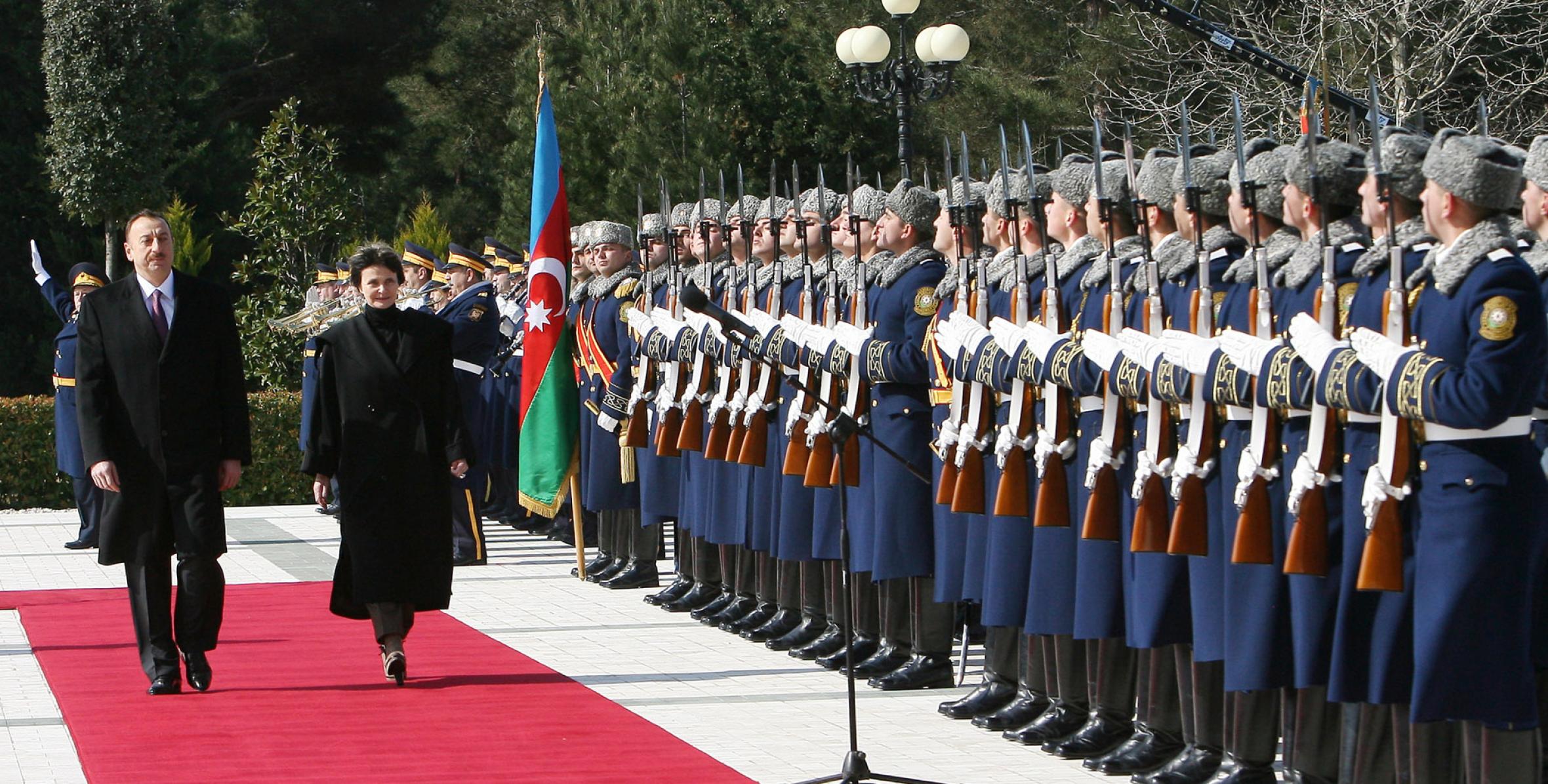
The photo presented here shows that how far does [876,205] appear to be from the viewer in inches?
319

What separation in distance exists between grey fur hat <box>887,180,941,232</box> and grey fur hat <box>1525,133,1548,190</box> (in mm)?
2890

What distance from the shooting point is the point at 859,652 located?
8.35 meters

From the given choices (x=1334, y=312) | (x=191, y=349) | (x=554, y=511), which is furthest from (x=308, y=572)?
(x=1334, y=312)

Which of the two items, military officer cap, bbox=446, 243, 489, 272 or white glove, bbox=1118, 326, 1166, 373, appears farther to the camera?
military officer cap, bbox=446, 243, 489, 272

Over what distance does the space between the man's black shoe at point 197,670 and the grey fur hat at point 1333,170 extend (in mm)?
4440

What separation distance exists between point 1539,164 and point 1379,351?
701mm

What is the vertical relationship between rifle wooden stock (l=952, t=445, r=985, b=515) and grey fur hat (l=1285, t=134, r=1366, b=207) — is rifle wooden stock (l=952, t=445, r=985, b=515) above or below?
below

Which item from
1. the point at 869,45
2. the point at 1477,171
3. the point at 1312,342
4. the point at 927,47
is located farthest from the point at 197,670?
the point at 927,47

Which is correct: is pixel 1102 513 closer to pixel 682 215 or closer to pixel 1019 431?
pixel 1019 431

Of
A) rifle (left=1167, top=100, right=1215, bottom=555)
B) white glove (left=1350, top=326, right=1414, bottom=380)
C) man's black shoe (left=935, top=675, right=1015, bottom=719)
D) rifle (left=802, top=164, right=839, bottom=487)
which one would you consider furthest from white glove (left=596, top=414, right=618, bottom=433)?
white glove (left=1350, top=326, right=1414, bottom=380)

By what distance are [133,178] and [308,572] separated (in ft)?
47.2

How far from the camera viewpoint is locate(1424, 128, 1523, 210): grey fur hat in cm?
500

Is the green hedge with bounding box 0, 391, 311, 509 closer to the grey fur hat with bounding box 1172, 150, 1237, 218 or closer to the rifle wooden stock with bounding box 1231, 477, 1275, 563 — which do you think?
the grey fur hat with bounding box 1172, 150, 1237, 218

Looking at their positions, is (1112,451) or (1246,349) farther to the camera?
(1112,451)
